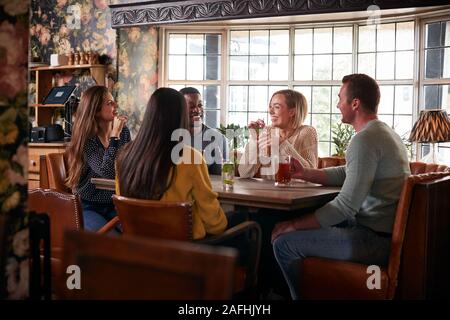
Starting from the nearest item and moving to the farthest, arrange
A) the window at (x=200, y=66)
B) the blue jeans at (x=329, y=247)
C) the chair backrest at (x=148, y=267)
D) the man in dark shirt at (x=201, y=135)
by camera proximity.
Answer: the chair backrest at (x=148, y=267) < the blue jeans at (x=329, y=247) < the man in dark shirt at (x=201, y=135) < the window at (x=200, y=66)

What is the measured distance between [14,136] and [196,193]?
1.14m

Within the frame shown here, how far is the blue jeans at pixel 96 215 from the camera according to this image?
3.26 meters

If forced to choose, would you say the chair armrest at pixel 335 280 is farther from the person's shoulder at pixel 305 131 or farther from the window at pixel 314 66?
the window at pixel 314 66

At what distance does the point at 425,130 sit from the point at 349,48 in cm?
197

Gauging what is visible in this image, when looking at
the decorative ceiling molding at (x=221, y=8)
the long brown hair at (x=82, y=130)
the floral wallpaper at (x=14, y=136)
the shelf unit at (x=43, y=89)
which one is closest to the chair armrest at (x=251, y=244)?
the floral wallpaper at (x=14, y=136)

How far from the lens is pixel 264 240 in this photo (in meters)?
3.63

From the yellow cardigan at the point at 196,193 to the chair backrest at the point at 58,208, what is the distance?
0.45 m

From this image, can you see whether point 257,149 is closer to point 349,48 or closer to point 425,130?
point 425,130

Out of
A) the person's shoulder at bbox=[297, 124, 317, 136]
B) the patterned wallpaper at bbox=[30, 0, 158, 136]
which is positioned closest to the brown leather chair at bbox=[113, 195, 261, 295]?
the person's shoulder at bbox=[297, 124, 317, 136]

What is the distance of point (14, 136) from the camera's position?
1507 millimetres

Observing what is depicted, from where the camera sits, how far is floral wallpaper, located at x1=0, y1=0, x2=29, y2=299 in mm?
1473

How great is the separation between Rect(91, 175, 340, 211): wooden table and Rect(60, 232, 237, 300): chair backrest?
150 centimetres

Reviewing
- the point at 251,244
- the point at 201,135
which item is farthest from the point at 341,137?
the point at 251,244
